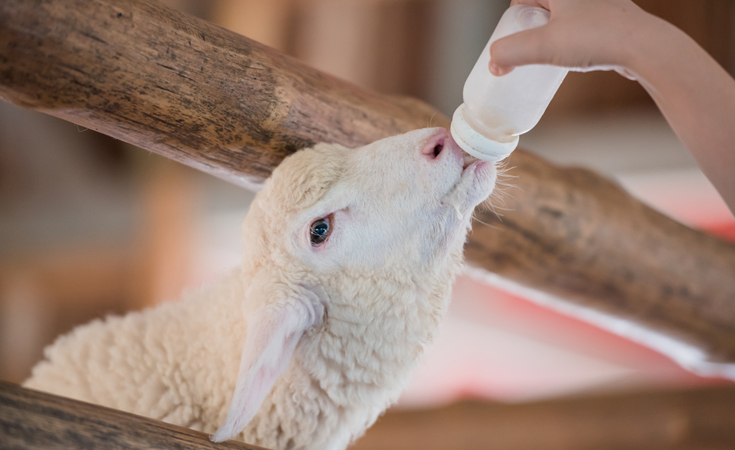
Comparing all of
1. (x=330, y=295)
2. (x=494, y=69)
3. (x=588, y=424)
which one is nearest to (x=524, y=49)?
(x=494, y=69)

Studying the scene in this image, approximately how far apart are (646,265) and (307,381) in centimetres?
117

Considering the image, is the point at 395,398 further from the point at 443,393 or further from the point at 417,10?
the point at 417,10

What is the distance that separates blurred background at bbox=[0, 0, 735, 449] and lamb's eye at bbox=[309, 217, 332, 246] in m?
1.87

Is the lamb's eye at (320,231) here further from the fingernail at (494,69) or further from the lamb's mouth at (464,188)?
the fingernail at (494,69)

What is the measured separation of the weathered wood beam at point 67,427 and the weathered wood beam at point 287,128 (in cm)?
47

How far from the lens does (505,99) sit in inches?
36.1

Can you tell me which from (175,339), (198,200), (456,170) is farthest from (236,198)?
(456,170)

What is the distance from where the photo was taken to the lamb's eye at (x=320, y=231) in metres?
1.16

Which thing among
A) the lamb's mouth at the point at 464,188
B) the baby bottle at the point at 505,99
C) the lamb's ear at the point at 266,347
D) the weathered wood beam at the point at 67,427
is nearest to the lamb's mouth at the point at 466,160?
the lamb's mouth at the point at 464,188

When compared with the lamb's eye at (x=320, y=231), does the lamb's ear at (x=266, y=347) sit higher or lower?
lower

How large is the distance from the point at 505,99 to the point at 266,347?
59 cm

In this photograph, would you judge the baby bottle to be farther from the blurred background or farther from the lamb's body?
the blurred background

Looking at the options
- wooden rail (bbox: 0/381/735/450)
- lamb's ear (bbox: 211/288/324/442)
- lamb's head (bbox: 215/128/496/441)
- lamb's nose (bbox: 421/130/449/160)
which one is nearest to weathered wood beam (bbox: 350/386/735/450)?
wooden rail (bbox: 0/381/735/450)

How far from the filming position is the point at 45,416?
2.43ft
